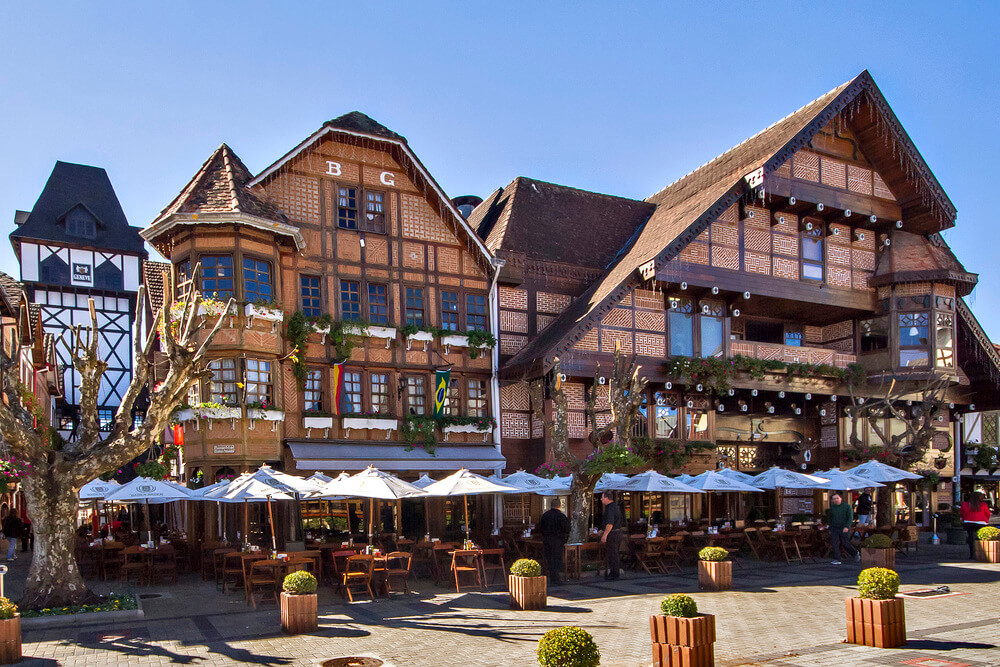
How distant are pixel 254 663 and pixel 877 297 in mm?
25659

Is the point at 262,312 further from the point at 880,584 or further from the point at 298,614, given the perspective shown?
the point at 880,584

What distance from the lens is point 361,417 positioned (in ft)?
80.7

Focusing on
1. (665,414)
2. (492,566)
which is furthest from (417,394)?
(665,414)

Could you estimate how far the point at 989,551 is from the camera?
→ 21562 millimetres

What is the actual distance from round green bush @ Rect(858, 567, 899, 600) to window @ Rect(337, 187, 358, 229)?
18034mm

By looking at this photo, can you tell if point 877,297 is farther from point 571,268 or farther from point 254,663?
point 254,663

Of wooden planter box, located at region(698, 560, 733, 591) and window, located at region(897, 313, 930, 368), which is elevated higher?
window, located at region(897, 313, 930, 368)

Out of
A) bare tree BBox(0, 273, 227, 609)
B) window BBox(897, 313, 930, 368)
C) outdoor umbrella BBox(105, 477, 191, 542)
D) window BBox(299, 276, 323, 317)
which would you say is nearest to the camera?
bare tree BBox(0, 273, 227, 609)

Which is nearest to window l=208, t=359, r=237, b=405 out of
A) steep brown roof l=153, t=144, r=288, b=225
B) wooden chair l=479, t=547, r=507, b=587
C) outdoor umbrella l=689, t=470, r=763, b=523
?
steep brown roof l=153, t=144, r=288, b=225

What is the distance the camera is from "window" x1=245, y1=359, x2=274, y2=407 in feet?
75.5

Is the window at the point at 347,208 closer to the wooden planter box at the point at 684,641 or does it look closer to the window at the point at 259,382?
the window at the point at 259,382

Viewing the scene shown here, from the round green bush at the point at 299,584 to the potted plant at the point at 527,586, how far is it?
3375mm

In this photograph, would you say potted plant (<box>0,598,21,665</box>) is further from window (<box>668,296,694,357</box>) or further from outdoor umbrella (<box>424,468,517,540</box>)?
window (<box>668,296,694,357</box>)

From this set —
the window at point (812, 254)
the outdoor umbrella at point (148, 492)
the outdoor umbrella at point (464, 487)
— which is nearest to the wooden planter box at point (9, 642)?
the outdoor umbrella at point (464, 487)
